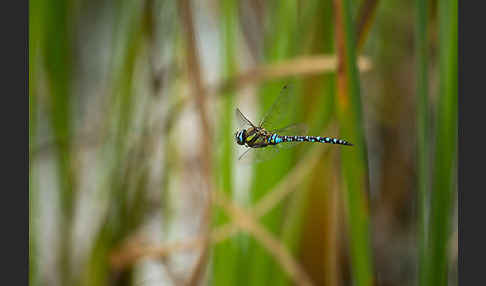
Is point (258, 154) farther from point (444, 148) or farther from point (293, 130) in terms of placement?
point (444, 148)

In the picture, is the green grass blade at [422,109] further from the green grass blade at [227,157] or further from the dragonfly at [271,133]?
the green grass blade at [227,157]

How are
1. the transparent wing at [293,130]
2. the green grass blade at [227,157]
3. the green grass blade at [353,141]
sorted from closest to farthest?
the green grass blade at [353,141] < the transparent wing at [293,130] < the green grass blade at [227,157]

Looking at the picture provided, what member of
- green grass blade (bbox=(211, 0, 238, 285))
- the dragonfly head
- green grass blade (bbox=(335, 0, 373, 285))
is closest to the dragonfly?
the dragonfly head

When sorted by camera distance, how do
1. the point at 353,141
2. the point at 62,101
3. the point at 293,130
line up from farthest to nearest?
the point at 62,101 → the point at 293,130 → the point at 353,141

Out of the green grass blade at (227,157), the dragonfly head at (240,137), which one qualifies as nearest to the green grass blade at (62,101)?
the green grass blade at (227,157)

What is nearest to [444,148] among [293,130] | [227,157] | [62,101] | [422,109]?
[422,109]

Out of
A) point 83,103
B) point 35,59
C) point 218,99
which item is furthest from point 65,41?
point 83,103

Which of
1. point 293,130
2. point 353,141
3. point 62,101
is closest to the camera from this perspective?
point 353,141
